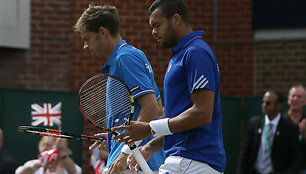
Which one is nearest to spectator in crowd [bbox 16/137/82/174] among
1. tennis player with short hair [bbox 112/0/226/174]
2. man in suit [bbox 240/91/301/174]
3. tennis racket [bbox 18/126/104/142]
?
man in suit [bbox 240/91/301/174]

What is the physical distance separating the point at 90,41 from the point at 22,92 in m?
5.56

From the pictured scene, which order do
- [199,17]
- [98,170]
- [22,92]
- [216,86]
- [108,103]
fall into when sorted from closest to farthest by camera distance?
[216,86] < [108,103] < [98,170] < [22,92] < [199,17]

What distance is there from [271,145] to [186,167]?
230 inches

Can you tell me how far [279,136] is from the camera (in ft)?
31.8

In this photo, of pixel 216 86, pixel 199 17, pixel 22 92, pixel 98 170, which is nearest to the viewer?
pixel 216 86

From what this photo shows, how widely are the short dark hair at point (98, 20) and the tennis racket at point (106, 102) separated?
0.45 metres

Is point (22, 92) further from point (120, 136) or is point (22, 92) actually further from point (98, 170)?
point (120, 136)

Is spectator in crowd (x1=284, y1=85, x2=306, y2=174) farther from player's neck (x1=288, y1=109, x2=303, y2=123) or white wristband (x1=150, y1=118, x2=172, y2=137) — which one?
white wristband (x1=150, y1=118, x2=172, y2=137)

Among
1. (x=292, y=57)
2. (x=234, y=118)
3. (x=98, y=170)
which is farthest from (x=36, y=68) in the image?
(x=292, y=57)

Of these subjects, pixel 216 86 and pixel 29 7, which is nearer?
pixel 216 86

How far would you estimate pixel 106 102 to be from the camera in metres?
4.79

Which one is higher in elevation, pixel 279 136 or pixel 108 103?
pixel 108 103

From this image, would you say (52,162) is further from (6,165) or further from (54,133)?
(54,133)

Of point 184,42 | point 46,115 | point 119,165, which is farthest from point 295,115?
point 184,42
